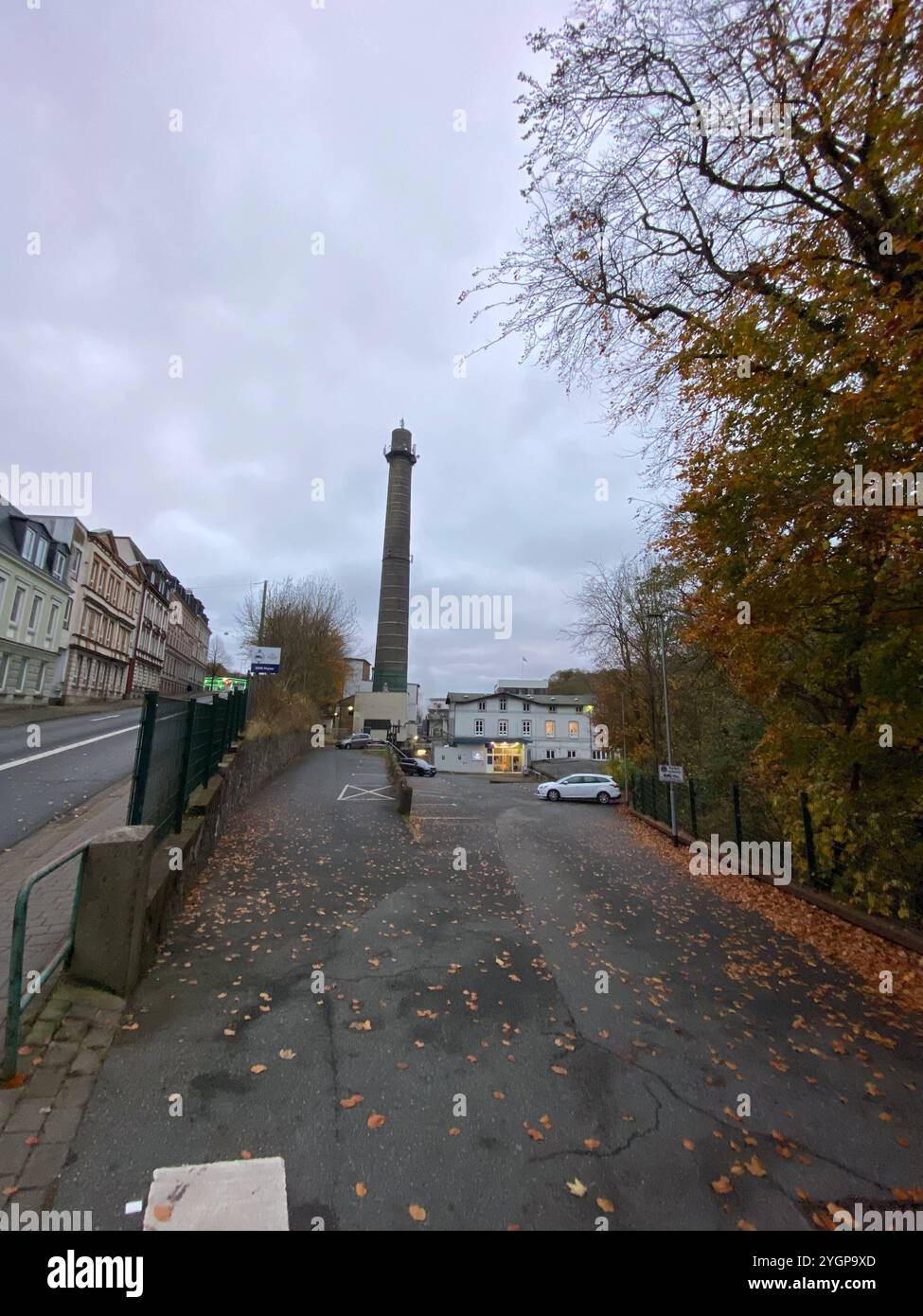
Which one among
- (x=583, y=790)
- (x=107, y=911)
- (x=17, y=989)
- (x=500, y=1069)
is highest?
(x=107, y=911)

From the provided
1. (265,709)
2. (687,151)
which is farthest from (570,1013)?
(265,709)

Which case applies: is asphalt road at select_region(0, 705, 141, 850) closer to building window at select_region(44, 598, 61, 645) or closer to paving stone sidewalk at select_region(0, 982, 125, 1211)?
paving stone sidewalk at select_region(0, 982, 125, 1211)

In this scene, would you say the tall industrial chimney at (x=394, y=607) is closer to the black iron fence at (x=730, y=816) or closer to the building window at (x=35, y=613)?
the building window at (x=35, y=613)

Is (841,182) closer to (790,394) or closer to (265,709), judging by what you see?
(790,394)

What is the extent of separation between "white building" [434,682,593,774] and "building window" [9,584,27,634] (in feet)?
121

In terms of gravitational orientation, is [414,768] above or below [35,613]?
below

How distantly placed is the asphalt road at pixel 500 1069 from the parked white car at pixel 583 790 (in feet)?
62.0

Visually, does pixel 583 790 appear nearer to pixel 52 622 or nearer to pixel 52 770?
pixel 52 770

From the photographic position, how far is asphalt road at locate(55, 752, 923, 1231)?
2773 millimetres

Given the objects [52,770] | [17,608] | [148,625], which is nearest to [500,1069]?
[52,770]

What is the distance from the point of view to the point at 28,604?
27312 mm

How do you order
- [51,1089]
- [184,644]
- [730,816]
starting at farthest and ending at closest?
[184,644], [730,816], [51,1089]

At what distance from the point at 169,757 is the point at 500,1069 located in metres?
5.04

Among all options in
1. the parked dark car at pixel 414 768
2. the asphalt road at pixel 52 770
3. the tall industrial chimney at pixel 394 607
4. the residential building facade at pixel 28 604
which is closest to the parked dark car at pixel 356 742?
the parked dark car at pixel 414 768
